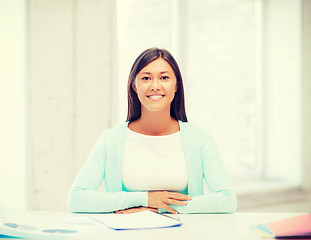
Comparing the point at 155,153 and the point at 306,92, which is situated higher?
the point at 306,92

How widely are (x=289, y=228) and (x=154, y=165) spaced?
2.00 feet

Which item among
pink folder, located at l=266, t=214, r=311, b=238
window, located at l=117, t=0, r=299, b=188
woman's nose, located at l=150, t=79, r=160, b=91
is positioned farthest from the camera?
window, located at l=117, t=0, r=299, b=188

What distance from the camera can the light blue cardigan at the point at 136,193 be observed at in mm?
1312

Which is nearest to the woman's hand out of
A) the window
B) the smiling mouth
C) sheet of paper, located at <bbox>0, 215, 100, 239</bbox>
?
sheet of paper, located at <bbox>0, 215, 100, 239</bbox>

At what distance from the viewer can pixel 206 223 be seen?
1.11m

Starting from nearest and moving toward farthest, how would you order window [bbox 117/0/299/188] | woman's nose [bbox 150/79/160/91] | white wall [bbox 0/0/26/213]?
woman's nose [bbox 150/79/160/91], white wall [bbox 0/0/26/213], window [bbox 117/0/299/188]

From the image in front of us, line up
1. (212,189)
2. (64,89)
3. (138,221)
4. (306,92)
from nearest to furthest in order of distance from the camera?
(138,221) → (212,189) → (64,89) → (306,92)

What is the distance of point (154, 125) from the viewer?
1.51 metres

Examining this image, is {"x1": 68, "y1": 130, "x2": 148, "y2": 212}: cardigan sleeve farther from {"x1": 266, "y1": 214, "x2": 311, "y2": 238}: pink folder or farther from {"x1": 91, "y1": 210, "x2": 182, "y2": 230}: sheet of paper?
{"x1": 266, "y1": 214, "x2": 311, "y2": 238}: pink folder

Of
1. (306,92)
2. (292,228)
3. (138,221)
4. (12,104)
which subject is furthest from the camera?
(306,92)

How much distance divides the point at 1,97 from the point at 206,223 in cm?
145

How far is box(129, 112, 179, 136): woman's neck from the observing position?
1.50 meters

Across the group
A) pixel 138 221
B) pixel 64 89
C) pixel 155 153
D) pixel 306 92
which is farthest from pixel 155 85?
pixel 306 92

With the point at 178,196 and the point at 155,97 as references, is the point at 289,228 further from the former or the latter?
the point at 155,97
